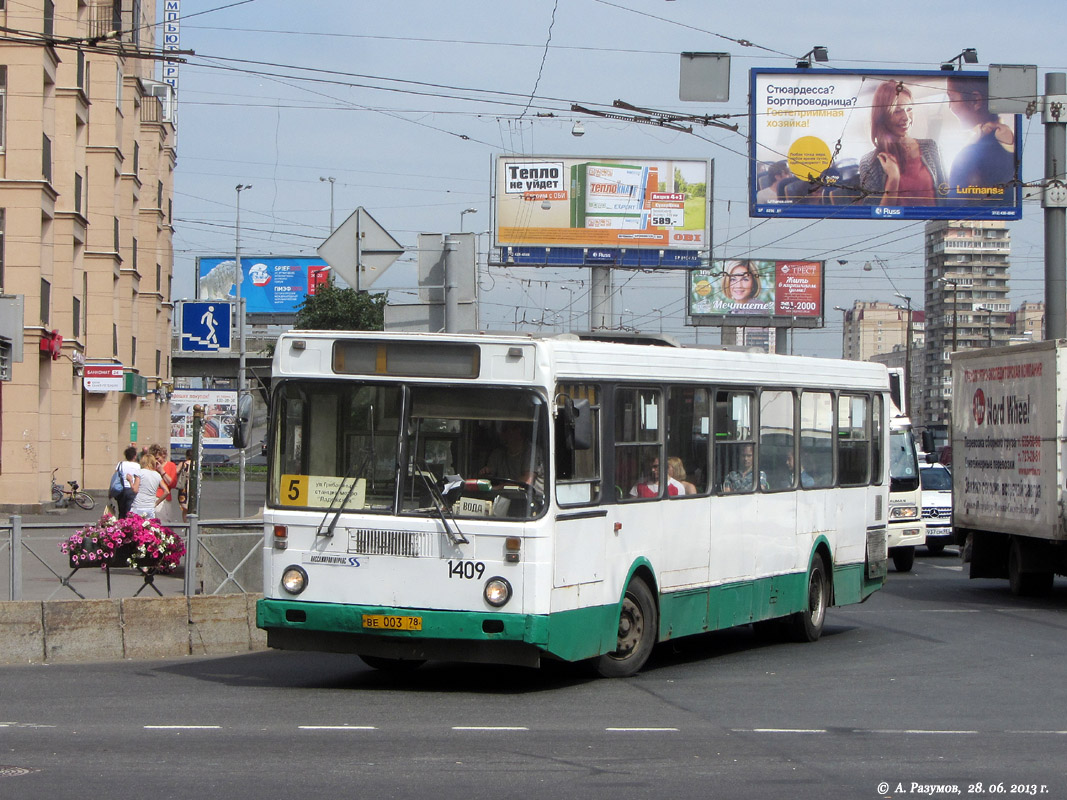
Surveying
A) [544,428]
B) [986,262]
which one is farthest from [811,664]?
[986,262]

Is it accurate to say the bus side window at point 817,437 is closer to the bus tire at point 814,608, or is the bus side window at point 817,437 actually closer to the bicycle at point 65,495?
the bus tire at point 814,608

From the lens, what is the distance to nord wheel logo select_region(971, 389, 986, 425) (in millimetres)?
20344

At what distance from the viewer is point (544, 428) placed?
990cm

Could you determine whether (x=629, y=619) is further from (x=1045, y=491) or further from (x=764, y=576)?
(x=1045, y=491)

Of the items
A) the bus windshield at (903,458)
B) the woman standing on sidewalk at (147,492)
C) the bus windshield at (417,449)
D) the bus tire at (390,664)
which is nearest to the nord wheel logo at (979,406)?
the bus windshield at (903,458)

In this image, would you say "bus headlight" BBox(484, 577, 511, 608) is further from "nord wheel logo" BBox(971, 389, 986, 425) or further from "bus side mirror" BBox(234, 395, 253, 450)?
"nord wheel logo" BBox(971, 389, 986, 425)

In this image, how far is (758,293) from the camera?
68.8m

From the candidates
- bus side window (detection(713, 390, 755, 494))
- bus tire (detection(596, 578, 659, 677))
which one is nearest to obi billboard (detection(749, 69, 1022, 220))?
bus side window (detection(713, 390, 755, 494))

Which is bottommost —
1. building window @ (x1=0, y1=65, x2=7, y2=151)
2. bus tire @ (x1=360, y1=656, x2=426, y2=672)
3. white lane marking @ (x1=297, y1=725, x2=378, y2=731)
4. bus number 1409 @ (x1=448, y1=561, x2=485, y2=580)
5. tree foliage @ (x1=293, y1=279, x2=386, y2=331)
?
bus tire @ (x1=360, y1=656, x2=426, y2=672)

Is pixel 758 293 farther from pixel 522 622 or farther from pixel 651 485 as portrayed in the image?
pixel 522 622

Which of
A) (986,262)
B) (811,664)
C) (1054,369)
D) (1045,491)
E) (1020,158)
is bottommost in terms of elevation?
(811,664)

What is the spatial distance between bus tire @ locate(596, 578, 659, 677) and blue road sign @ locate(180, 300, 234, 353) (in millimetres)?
37345

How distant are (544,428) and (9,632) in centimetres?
500

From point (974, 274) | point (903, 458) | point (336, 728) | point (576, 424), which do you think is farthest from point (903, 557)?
point (974, 274)
